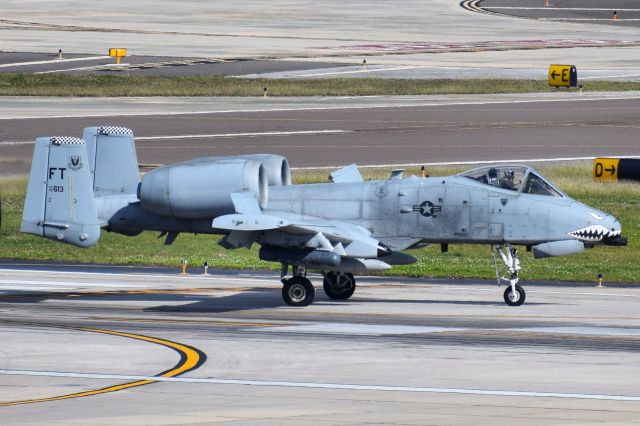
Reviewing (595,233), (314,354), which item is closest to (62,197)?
(314,354)

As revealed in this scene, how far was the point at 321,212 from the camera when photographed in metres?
32.8

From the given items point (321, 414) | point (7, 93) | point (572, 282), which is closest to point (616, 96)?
point (7, 93)

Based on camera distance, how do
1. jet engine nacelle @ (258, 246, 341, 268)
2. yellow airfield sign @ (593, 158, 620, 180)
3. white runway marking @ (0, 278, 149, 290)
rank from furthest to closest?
yellow airfield sign @ (593, 158, 620, 180)
white runway marking @ (0, 278, 149, 290)
jet engine nacelle @ (258, 246, 341, 268)

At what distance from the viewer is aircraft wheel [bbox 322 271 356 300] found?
3350 centimetres

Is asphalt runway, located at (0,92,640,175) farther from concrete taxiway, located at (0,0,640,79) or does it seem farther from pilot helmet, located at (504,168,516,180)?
pilot helmet, located at (504,168,516,180)

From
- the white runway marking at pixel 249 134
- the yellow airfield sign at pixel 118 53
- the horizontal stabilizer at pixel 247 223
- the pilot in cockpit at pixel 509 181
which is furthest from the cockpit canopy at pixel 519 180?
the yellow airfield sign at pixel 118 53

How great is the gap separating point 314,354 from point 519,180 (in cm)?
940

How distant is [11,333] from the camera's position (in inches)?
1065

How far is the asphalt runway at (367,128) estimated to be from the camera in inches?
2279

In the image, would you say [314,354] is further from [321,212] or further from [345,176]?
[345,176]

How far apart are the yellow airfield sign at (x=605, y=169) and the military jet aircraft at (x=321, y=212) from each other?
2027cm

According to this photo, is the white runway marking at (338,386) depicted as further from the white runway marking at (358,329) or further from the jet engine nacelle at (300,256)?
the jet engine nacelle at (300,256)

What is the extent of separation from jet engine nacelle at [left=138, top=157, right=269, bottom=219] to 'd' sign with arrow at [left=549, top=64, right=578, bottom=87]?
46.8 meters

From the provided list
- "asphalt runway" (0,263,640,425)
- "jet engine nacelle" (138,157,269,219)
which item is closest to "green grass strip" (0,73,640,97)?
"asphalt runway" (0,263,640,425)
